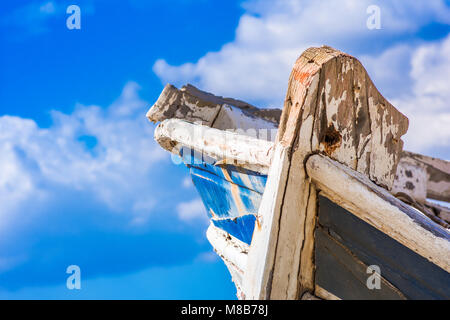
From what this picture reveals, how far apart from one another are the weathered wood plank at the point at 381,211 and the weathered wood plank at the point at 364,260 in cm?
8

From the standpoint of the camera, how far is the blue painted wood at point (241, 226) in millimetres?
2173

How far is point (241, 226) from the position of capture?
2338mm

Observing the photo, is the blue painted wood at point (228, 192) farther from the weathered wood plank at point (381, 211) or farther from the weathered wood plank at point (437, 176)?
the weathered wood plank at point (437, 176)

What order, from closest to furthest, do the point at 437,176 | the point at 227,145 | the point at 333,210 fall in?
the point at 333,210, the point at 227,145, the point at 437,176

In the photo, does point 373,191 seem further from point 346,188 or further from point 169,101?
point 169,101

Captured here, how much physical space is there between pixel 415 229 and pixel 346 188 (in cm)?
23

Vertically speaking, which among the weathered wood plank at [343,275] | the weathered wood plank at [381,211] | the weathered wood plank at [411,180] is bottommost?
the weathered wood plank at [343,275]

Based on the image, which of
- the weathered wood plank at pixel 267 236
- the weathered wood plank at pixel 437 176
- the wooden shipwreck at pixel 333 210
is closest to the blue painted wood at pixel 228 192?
the wooden shipwreck at pixel 333 210

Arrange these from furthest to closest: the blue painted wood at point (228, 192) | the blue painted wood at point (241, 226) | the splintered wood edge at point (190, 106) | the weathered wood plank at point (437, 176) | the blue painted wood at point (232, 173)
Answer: the weathered wood plank at point (437, 176)
the splintered wood edge at point (190, 106)
the blue painted wood at point (241, 226)
the blue painted wood at point (228, 192)
the blue painted wood at point (232, 173)

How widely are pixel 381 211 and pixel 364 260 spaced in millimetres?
208

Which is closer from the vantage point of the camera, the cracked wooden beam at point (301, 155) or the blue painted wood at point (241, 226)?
the cracked wooden beam at point (301, 155)

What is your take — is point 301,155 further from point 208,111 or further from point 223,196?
point 208,111

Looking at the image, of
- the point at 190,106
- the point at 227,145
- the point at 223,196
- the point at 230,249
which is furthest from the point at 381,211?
the point at 190,106
